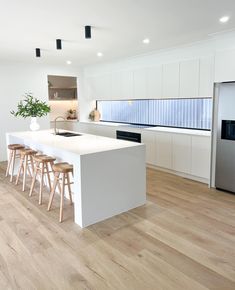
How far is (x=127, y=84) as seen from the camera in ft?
20.3


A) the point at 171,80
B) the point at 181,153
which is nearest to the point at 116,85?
the point at 171,80

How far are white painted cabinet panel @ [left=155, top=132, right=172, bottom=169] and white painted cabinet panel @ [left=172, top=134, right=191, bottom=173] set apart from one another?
0.34 ft

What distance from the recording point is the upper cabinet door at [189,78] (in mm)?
4615

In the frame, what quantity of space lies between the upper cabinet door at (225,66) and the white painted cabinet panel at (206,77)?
14.7 inches

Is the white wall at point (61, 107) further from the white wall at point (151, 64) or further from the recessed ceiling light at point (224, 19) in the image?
the recessed ceiling light at point (224, 19)

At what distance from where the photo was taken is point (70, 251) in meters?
2.55

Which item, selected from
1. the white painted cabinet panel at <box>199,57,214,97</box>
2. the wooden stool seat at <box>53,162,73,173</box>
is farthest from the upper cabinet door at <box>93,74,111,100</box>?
the wooden stool seat at <box>53,162,73,173</box>

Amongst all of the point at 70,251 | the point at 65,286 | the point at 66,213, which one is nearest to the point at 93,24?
the point at 66,213

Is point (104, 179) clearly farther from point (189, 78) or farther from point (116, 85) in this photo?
point (116, 85)

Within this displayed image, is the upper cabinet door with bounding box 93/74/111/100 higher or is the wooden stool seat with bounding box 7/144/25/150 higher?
the upper cabinet door with bounding box 93/74/111/100

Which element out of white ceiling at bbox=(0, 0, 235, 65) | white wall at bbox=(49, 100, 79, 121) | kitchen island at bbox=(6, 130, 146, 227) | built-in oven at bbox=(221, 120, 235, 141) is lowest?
kitchen island at bbox=(6, 130, 146, 227)

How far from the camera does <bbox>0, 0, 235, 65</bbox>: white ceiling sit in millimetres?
2734

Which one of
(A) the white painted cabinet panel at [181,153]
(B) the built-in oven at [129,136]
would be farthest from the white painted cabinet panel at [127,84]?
(A) the white painted cabinet panel at [181,153]

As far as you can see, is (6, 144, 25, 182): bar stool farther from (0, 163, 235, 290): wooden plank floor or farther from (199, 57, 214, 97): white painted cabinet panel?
(199, 57, 214, 97): white painted cabinet panel
